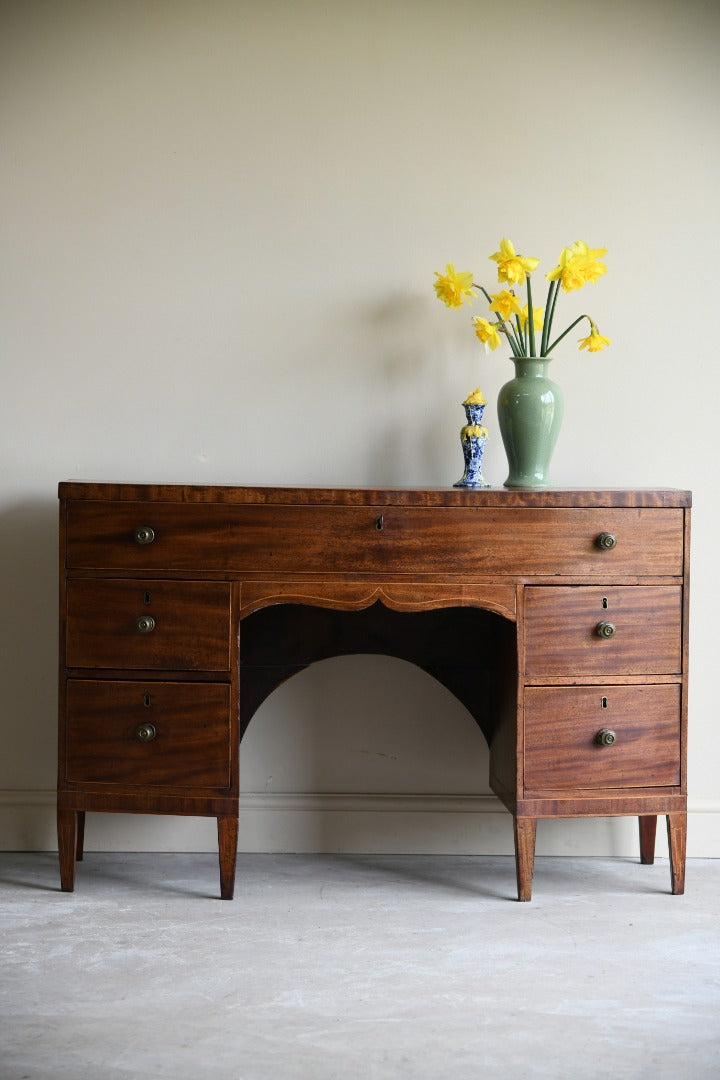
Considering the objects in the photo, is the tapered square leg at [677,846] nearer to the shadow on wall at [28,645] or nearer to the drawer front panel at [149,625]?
the drawer front panel at [149,625]

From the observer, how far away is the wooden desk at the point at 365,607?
94.4 inches

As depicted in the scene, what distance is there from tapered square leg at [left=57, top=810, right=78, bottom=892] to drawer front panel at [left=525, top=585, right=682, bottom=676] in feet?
3.35

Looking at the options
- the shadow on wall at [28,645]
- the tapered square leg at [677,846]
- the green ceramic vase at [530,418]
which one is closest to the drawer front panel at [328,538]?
the green ceramic vase at [530,418]

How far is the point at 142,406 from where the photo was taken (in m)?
2.81

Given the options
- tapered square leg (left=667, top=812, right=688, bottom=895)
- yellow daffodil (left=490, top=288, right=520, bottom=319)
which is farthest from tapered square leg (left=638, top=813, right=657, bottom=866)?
yellow daffodil (left=490, top=288, right=520, bottom=319)

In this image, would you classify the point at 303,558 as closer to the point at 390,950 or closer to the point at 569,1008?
the point at 390,950

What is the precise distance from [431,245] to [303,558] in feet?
2.92

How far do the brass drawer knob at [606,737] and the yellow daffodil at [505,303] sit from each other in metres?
0.94

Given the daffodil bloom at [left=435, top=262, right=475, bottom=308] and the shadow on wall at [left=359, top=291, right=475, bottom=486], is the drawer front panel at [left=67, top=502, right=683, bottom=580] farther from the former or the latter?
the daffodil bloom at [left=435, top=262, right=475, bottom=308]

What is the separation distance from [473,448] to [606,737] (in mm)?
694

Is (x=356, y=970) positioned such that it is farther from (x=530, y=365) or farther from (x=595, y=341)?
(x=595, y=341)

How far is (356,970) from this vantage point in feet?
6.85

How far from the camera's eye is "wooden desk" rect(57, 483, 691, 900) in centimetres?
240

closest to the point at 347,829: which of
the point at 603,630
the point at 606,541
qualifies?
the point at 603,630
